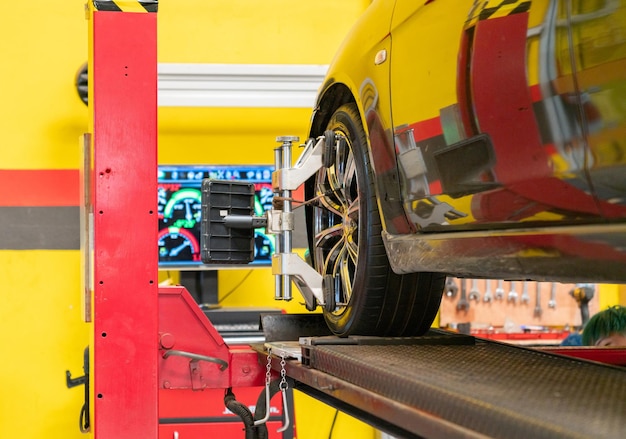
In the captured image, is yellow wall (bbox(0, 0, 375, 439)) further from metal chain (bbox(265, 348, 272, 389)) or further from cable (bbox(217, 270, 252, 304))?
metal chain (bbox(265, 348, 272, 389))

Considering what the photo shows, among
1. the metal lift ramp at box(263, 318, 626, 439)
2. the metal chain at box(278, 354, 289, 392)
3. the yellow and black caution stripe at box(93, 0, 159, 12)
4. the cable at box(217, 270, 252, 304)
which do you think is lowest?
the metal chain at box(278, 354, 289, 392)

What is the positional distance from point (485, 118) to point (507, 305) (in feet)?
13.0

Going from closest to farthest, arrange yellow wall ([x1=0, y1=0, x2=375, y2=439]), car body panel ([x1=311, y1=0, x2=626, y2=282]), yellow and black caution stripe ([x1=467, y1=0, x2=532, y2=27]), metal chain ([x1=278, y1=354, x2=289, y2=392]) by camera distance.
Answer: car body panel ([x1=311, y1=0, x2=626, y2=282])
yellow and black caution stripe ([x1=467, y1=0, x2=532, y2=27])
metal chain ([x1=278, y1=354, x2=289, y2=392])
yellow wall ([x1=0, y1=0, x2=375, y2=439])

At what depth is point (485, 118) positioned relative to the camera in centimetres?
169

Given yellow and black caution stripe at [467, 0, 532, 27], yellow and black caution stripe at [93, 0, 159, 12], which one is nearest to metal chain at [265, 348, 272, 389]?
yellow and black caution stripe at [93, 0, 159, 12]

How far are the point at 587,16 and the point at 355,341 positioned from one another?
1.15 metres

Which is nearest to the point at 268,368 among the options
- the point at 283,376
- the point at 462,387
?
the point at 283,376

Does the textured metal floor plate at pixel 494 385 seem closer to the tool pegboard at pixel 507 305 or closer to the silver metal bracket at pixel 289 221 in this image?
the silver metal bracket at pixel 289 221

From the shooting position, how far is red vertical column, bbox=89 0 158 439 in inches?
86.6

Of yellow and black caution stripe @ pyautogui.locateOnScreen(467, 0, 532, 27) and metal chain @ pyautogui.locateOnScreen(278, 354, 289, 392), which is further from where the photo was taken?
metal chain @ pyautogui.locateOnScreen(278, 354, 289, 392)

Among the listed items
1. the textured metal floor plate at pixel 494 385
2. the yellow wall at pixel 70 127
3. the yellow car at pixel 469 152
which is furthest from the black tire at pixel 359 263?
the yellow wall at pixel 70 127

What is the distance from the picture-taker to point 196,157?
5.39 meters

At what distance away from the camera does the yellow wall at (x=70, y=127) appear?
515 centimetres

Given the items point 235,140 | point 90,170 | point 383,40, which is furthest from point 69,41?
point 383,40
